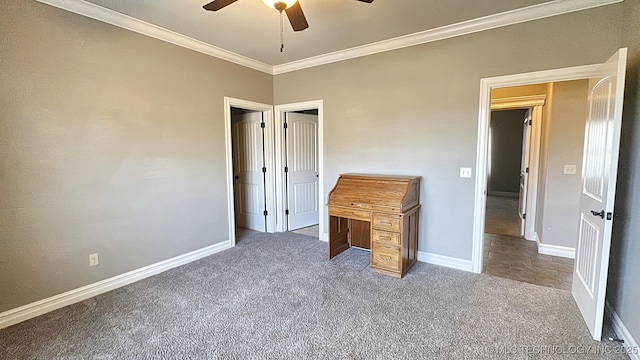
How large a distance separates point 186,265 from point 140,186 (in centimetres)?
103

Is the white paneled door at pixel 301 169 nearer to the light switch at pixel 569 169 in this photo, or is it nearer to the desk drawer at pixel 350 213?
the desk drawer at pixel 350 213

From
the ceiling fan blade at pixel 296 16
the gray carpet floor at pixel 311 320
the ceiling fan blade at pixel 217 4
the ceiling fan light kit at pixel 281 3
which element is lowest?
the gray carpet floor at pixel 311 320

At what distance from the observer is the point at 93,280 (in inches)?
104

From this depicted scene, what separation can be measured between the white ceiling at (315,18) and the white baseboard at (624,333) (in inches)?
101

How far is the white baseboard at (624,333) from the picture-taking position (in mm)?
1774

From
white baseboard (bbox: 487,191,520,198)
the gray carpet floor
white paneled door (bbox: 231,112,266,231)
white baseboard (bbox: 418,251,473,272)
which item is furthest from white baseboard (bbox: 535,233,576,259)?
white baseboard (bbox: 487,191,520,198)

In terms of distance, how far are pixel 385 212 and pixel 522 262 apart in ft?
6.00

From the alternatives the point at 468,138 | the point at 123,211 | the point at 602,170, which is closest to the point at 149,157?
the point at 123,211

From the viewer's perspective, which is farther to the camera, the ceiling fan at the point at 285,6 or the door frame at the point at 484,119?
the door frame at the point at 484,119

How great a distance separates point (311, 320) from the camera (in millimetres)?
2209

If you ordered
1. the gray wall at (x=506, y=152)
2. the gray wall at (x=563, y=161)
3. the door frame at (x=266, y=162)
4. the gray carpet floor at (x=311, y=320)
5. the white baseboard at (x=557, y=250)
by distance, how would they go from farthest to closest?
1. the gray wall at (x=506, y=152)
2. the door frame at (x=266, y=162)
3. the white baseboard at (x=557, y=250)
4. the gray wall at (x=563, y=161)
5. the gray carpet floor at (x=311, y=320)

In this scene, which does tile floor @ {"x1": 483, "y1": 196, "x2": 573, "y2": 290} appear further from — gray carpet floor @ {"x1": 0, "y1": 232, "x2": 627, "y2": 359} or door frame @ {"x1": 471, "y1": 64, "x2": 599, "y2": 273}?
door frame @ {"x1": 471, "y1": 64, "x2": 599, "y2": 273}

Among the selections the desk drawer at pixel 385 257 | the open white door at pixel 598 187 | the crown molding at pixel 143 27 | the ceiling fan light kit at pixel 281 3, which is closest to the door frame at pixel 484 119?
the open white door at pixel 598 187

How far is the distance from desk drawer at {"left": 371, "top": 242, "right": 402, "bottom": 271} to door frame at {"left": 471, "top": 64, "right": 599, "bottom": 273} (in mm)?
870
